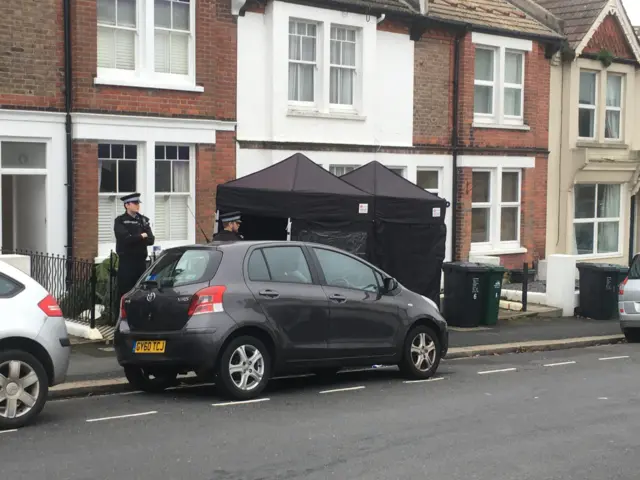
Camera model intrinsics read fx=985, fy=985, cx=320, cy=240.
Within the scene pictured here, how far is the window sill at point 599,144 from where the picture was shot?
24.3m

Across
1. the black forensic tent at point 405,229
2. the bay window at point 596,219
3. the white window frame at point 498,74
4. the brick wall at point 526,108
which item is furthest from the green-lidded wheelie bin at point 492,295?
the bay window at point 596,219

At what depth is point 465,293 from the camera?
16719mm

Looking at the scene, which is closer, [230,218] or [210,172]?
[230,218]

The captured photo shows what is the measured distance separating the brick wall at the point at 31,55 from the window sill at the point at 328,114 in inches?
186

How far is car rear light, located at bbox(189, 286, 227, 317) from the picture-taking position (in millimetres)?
9562

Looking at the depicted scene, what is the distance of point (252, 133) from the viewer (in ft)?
59.4

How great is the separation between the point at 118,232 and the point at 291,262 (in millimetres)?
3592

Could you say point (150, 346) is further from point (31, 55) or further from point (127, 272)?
point (31, 55)

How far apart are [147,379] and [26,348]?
216cm

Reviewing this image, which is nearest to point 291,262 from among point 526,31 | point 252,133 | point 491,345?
point 491,345

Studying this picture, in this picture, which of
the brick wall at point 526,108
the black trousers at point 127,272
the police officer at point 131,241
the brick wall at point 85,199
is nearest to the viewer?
the police officer at point 131,241

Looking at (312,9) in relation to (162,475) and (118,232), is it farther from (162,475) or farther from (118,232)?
(162,475)

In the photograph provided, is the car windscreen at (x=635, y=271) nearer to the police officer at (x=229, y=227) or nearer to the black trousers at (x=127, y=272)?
the police officer at (x=229, y=227)

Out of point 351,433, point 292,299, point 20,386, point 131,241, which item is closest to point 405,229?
point 131,241
